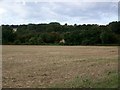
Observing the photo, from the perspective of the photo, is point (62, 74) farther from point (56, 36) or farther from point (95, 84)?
point (56, 36)

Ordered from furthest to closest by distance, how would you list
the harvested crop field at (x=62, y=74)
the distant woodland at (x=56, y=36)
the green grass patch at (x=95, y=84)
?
the distant woodland at (x=56, y=36) → the harvested crop field at (x=62, y=74) → the green grass patch at (x=95, y=84)

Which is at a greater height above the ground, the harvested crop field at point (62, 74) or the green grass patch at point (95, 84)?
the green grass patch at point (95, 84)

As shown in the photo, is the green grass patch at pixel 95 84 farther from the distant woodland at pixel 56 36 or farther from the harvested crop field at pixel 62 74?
the distant woodland at pixel 56 36

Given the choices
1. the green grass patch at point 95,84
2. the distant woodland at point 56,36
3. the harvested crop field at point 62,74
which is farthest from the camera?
the distant woodland at point 56,36

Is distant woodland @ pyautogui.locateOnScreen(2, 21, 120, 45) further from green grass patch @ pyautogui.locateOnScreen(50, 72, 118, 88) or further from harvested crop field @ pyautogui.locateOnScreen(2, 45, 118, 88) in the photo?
green grass patch @ pyautogui.locateOnScreen(50, 72, 118, 88)

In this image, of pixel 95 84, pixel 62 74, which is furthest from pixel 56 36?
pixel 95 84

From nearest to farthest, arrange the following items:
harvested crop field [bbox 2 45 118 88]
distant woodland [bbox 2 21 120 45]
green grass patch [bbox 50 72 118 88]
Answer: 1. green grass patch [bbox 50 72 118 88]
2. harvested crop field [bbox 2 45 118 88]
3. distant woodland [bbox 2 21 120 45]

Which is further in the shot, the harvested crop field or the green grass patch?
the harvested crop field

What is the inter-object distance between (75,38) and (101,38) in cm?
983

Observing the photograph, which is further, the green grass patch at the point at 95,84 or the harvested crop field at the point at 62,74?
the harvested crop field at the point at 62,74

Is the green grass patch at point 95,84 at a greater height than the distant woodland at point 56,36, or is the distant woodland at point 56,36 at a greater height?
the distant woodland at point 56,36

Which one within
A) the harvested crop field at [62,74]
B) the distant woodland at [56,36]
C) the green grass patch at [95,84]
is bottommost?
the harvested crop field at [62,74]

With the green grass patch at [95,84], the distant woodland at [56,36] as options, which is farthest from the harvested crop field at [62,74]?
the distant woodland at [56,36]

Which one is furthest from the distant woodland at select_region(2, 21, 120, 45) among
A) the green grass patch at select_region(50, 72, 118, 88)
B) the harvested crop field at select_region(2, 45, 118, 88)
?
the green grass patch at select_region(50, 72, 118, 88)
